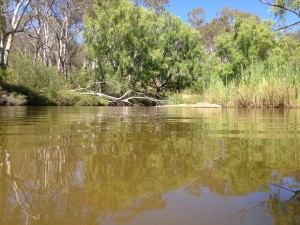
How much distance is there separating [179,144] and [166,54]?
28771 millimetres

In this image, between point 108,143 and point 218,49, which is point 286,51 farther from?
point 108,143

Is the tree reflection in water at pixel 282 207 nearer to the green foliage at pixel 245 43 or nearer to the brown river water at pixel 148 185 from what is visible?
the brown river water at pixel 148 185

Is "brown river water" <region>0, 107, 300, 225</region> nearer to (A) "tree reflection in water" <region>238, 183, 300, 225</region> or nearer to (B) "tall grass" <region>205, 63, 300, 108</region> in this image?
(A) "tree reflection in water" <region>238, 183, 300, 225</region>

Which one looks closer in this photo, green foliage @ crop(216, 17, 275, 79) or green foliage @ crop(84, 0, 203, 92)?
green foliage @ crop(84, 0, 203, 92)

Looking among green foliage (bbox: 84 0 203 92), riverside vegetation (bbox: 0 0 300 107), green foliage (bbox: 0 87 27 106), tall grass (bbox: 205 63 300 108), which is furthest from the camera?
green foliage (bbox: 84 0 203 92)

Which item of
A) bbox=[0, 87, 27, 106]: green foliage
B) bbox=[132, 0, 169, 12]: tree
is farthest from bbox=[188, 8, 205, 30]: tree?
bbox=[0, 87, 27, 106]: green foliage

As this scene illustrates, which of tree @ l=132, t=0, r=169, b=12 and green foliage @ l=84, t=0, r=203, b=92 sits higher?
tree @ l=132, t=0, r=169, b=12

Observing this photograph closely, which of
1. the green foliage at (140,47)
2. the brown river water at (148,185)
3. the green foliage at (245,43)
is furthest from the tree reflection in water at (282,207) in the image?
the green foliage at (245,43)

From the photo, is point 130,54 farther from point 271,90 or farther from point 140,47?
point 271,90

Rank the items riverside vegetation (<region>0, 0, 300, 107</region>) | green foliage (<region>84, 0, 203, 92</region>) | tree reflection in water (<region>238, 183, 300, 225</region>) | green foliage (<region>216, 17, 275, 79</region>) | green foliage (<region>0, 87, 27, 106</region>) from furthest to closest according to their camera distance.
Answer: green foliage (<region>216, 17, 275, 79</region>), green foliage (<region>84, 0, 203, 92</region>), riverside vegetation (<region>0, 0, 300, 107</region>), green foliage (<region>0, 87, 27, 106</region>), tree reflection in water (<region>238, 183, 300, 225</region>)

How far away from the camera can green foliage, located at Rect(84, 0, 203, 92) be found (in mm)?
25953

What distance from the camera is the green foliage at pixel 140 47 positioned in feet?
85.1

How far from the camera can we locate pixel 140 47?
27.3m

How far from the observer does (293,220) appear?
3.23 feet
